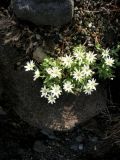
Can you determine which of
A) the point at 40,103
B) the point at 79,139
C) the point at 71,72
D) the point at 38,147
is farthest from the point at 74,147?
the point at 71,72

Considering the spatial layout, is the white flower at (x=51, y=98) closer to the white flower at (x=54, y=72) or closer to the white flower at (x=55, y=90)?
the white flower at (x=55, y=90)

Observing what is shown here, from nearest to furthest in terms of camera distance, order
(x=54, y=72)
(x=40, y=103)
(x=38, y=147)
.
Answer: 1. (x=54, y=72)
2. (x=40, y=103)
3. (x=38, y=147)

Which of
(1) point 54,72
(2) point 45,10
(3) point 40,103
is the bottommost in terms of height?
(3) point 40,103

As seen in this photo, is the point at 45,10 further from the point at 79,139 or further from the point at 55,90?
the point at 79,139

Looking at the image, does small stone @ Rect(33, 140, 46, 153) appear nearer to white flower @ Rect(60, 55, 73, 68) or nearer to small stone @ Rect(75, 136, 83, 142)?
small stone @ Rect(75, 136, 83, 142)

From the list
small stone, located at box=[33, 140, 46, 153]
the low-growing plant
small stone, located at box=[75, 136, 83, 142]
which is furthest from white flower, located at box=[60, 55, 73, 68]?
small stone, located at box=[33, 140, 46, 153]

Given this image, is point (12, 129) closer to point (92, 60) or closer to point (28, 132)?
point (28, 132)
